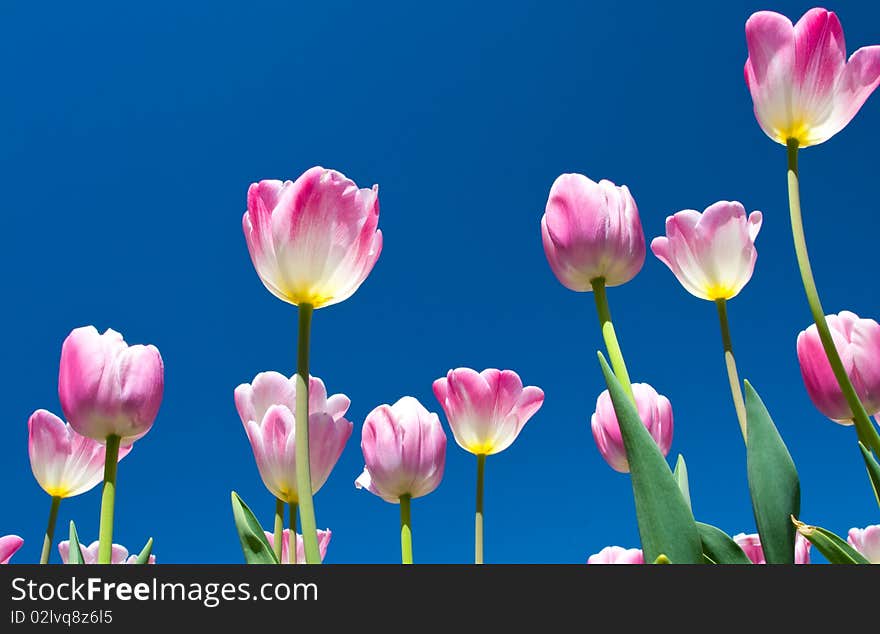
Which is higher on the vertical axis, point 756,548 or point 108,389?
point 108,389

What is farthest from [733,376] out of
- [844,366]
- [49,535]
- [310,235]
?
[49,535]

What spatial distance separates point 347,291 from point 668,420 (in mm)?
1030

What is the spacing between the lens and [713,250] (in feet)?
5.08

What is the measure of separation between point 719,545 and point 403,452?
67 centimetres

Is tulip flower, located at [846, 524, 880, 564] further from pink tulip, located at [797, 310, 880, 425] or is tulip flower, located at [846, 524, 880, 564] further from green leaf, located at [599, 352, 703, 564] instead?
green leaf, located at [599, 352, 703, 564]

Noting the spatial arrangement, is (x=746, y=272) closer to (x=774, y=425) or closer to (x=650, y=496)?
(x=774, y=425)

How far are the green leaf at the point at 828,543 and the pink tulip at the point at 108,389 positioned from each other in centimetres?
93

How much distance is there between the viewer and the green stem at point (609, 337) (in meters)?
1.09

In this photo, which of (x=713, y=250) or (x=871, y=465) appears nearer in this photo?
(x=871, y=465)

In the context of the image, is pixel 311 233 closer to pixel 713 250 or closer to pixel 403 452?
pixel 403 452

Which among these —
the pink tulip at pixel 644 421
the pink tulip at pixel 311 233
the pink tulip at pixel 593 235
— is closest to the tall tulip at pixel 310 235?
Result: the pink tulip at pixel 311 233

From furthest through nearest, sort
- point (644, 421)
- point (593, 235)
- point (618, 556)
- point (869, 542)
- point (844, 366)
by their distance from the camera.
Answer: point (869, 542)
point (618, 556)
point (644, 421)
point (844, 366)
point (593, 235)
